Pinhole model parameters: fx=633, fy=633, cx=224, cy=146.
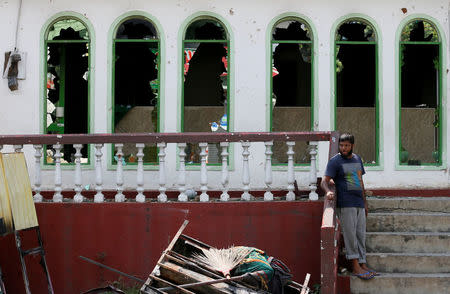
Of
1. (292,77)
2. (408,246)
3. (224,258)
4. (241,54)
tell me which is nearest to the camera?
(224,258)

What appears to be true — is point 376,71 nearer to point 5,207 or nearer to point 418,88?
point 418,88

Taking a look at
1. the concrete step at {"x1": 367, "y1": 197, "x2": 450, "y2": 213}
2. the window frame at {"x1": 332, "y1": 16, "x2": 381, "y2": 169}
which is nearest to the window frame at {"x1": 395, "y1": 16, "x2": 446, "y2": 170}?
the window frame at {"x1": 332, "y1": 16, "x2": 381, "y2": 169}

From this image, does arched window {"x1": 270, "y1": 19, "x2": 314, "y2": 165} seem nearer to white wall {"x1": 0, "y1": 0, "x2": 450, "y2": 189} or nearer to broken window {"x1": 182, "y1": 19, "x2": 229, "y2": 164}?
white wall {"x1": 0, "y1": 0, "x2": 450, "y2": 189}

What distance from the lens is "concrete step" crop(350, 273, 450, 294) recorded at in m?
7.44

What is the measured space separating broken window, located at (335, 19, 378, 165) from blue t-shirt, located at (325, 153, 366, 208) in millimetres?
2719

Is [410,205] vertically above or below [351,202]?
below

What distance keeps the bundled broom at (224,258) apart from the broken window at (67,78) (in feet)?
14.1

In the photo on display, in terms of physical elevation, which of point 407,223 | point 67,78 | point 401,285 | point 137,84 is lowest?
point 401,285

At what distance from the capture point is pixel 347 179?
24.9ft

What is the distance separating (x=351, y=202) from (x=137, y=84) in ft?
14.0

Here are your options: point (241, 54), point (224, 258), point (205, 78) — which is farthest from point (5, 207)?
point (241, 54)

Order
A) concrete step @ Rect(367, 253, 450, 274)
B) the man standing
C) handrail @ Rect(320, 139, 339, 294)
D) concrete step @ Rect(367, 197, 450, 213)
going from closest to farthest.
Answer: handrail @ Rect(320, 139, 339, 294), the man standing, concrete step @ Rect(367, 253, 450, 274), concrete step @ Rect(367, 197, 450, 213)

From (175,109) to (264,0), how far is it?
7.42 ft

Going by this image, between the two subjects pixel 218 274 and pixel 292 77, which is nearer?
pixel 218 274
